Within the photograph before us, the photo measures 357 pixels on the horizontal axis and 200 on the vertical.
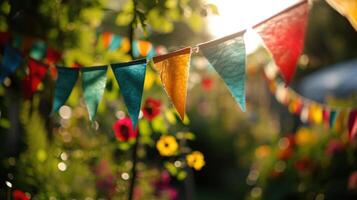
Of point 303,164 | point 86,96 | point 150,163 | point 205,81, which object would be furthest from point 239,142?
point 86,96

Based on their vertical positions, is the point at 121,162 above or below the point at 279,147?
above

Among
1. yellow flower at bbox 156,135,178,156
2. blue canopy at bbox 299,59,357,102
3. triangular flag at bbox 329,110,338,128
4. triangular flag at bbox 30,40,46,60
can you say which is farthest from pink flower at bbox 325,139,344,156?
blue canopy at bbox 299,59,357,102

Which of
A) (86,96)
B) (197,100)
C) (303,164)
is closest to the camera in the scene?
(86,96)

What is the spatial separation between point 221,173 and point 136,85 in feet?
22.6

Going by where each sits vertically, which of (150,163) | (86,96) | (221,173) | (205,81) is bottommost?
(221,173)

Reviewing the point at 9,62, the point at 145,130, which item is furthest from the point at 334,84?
the point at 9,62

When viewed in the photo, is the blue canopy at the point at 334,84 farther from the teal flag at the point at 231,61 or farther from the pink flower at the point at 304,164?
the teal flag at the point at 231,61

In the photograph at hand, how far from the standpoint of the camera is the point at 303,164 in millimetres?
5633

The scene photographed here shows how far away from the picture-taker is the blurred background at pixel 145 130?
124 inches

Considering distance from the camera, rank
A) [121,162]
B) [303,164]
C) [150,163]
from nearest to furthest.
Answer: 1. [121,162]
2. [303,164]
3. [150,163]

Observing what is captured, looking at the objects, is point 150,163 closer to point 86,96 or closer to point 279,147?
point 279,147

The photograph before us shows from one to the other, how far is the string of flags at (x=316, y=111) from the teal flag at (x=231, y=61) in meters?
1.34

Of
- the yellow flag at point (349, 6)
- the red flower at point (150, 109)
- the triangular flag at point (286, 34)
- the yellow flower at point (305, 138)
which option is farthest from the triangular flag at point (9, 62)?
the yellow flower at point (305, 138)

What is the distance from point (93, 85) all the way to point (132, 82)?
1.01 feet
